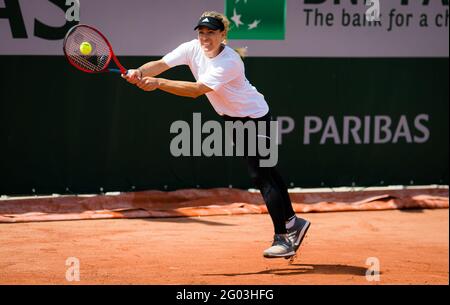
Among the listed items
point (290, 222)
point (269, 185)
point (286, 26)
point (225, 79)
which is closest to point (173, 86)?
point (225, 79)

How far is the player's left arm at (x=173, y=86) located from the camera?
510 centimetres

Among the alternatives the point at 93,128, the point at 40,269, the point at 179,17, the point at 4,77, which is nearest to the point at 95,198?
the point at 93,128

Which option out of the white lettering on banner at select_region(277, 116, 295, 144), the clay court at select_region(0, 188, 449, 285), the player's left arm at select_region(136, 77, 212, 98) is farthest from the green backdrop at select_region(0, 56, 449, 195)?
the player's left arm at select_region(136, 77, 212, 98)

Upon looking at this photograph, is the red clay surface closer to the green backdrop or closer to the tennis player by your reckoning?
the tennis player

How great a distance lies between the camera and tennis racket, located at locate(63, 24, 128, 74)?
5.32m

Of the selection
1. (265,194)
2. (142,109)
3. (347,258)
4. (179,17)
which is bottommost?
(347,258)

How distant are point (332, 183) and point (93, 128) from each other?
92.6 inches

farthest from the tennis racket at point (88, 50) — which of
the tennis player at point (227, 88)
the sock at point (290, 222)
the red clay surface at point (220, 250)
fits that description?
the sock at point (290, 222)

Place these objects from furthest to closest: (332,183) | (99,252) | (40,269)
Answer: (332,183), (99,252), (40,269)

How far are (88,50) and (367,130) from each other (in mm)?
3854

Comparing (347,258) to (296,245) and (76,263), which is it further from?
(76,263)

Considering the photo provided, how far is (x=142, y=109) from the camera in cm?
780

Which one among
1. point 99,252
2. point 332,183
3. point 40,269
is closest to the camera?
point 40,269

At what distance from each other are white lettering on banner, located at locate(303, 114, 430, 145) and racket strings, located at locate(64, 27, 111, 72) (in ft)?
10.5
